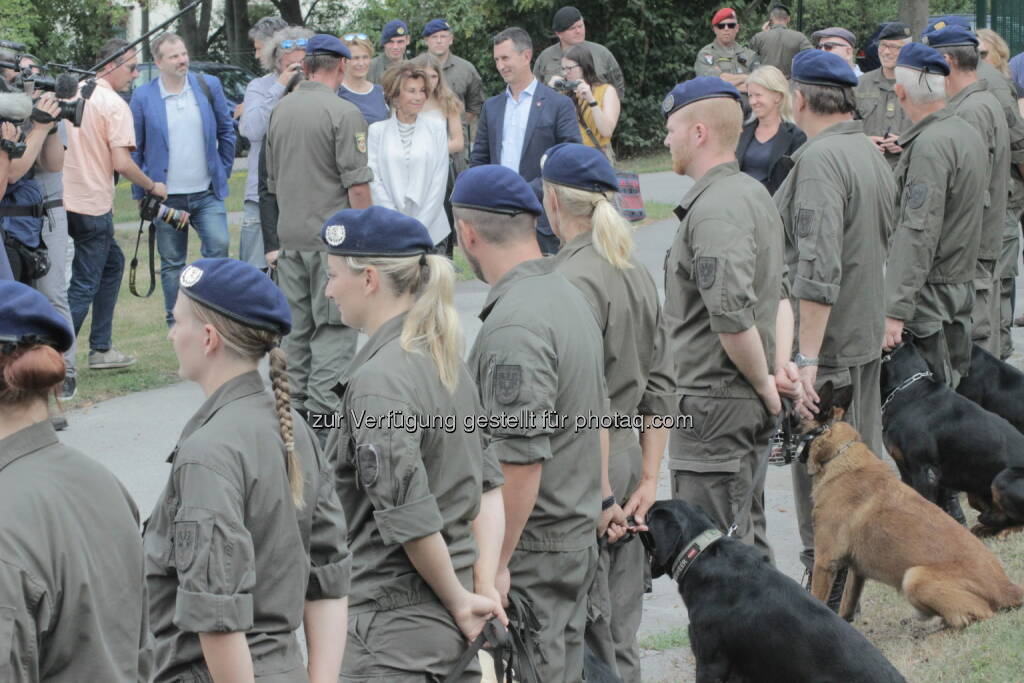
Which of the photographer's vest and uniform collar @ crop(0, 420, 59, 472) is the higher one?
uniform collar @ crop(0, 420, 59, 472)

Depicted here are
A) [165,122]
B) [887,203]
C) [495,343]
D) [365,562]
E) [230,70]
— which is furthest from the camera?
[230,70]

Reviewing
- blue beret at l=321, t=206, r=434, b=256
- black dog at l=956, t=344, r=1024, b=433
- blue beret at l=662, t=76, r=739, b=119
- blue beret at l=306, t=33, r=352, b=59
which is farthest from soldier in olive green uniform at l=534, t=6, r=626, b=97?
blue beret at l=321, t=206, r=434, b=256

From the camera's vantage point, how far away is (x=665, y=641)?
5.29m

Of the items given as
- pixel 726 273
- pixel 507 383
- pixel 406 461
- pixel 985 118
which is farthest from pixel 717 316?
pixel 985 118

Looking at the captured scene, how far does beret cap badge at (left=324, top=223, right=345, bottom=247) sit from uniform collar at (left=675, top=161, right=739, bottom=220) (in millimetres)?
1848

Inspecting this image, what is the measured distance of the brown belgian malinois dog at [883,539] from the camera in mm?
5012

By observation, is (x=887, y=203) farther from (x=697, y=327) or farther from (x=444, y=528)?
(x=444, y=528)

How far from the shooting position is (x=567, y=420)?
146 inches

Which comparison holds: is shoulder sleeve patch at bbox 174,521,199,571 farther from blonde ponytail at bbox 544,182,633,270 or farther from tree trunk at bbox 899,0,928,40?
tree trunk at bbox 899,0,928,40

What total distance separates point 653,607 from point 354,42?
6.05 metres

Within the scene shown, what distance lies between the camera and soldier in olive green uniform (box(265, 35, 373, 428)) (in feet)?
24.9

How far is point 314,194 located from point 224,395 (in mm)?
5104

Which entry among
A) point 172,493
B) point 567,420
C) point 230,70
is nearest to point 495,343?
point 567,420

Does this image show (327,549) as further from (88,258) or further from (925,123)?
(88,258)
